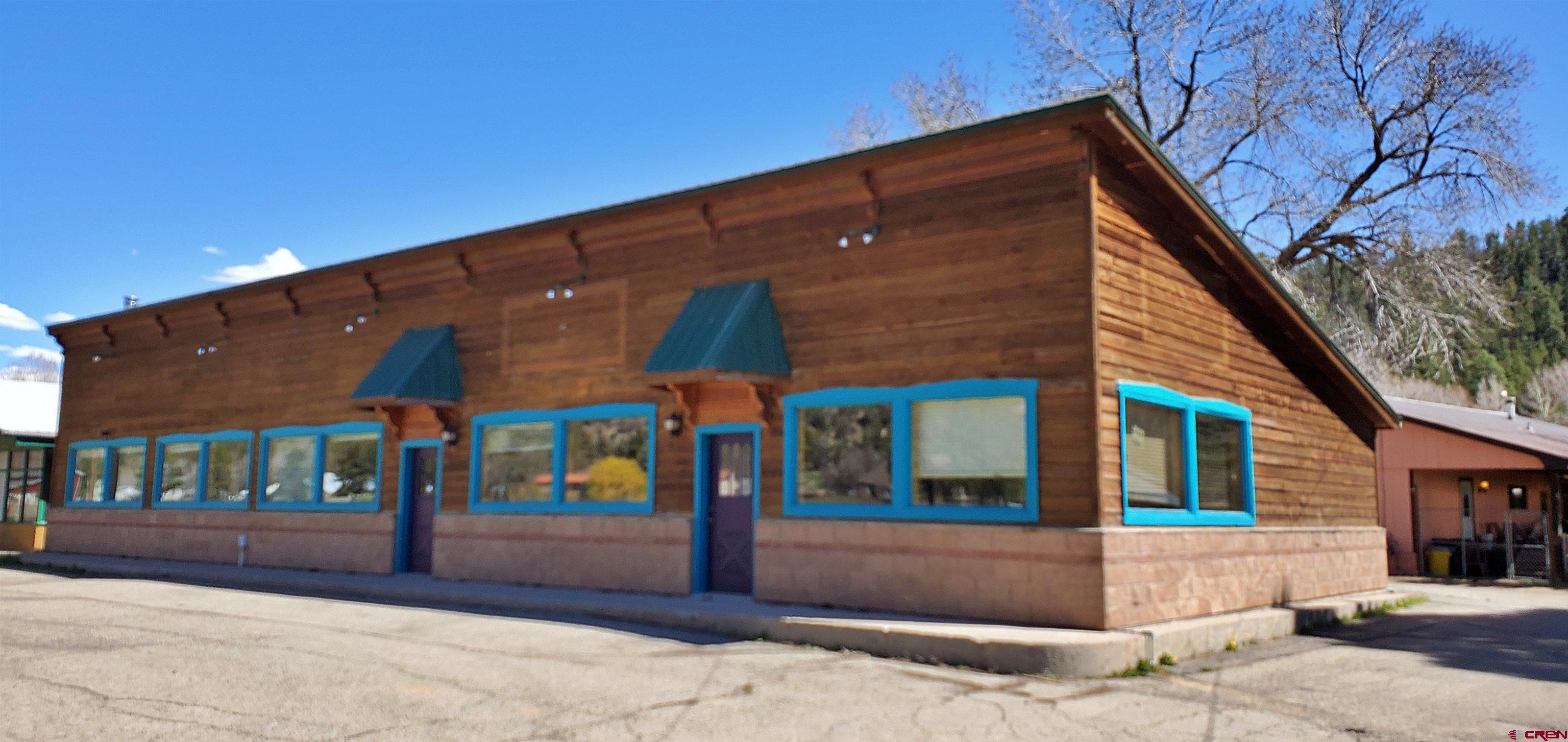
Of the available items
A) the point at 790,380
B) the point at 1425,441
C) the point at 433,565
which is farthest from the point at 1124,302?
the point at 1425,441

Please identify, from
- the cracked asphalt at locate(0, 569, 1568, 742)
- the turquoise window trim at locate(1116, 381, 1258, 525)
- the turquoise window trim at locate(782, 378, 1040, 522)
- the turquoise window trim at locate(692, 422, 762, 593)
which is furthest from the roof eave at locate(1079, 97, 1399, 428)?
the turquoise window trim at locate(692, 422, 762, 593)

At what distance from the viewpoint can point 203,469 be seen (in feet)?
70.3

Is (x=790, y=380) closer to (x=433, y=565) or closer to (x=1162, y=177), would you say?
(x=1162, y=177)

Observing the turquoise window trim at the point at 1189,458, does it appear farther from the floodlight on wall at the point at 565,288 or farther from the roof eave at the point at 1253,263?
the floodlight on wall at the point at 565,288

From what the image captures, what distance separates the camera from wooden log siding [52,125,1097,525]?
11.4 metres

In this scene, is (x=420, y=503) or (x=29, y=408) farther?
(x=29, y=408)

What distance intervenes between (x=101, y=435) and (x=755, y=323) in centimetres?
1847

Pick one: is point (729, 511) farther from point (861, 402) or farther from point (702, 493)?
point (861, 402)

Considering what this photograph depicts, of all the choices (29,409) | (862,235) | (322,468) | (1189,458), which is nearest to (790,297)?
(862,235)

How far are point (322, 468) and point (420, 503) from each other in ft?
8.14

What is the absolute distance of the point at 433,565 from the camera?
17.0 metres

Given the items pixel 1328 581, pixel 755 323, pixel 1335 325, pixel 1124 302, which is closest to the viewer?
pixel 1124 302

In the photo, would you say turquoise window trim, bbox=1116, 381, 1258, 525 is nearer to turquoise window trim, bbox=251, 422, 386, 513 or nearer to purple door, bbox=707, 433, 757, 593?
purple door, bbox=707, 433, 757, 593

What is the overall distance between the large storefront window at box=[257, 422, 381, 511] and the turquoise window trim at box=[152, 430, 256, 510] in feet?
1.50
